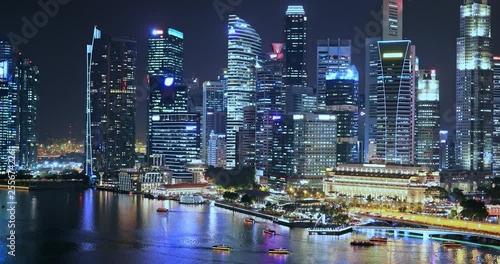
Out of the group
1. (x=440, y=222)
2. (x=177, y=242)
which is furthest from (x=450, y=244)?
(x=177, y=242)

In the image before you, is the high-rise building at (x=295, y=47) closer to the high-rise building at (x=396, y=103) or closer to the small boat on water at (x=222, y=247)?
the high-rise building at (x=396, y=103)

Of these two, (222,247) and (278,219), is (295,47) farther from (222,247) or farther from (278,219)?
(222,247)

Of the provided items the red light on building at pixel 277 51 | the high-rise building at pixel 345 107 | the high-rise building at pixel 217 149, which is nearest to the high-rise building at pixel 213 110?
the high-rise building at pixel 217 149

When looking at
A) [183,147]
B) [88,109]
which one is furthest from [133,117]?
[183,147]

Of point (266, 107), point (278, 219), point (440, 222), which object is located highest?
point (266, 107)

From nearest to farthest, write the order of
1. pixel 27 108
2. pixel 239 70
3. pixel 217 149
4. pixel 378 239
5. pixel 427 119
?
1. pixel 378 239
2. pixel 427 119
3. pixel 217 149
4. pixel 27 108
5. pixel 239 70

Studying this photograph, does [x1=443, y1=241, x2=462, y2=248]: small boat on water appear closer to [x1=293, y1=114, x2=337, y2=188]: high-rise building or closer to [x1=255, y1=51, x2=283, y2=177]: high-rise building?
[x1=293, y1=114, x2=337, y2=188]: high-rise building
